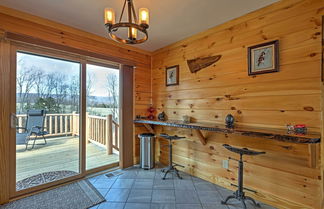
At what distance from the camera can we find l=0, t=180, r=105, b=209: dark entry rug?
2010 mm

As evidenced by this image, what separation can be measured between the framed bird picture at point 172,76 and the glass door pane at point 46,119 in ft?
5.45

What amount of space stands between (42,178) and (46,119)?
900 millimetres

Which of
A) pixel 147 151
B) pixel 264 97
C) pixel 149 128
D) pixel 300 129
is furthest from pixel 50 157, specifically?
pixel 300 129

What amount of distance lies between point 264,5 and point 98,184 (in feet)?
11.3

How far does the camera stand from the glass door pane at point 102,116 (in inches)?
119

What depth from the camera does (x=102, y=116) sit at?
11.0 ft

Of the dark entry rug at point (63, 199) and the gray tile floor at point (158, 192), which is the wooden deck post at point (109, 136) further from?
the dark entry rug at point (63, 199)

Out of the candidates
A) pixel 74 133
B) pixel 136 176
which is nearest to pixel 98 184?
pixel 136 176

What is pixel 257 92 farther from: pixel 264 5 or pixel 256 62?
pixel 264 5

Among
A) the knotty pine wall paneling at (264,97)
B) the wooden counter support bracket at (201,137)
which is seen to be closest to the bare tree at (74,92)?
the knotty pine wall paneling at (264,97)

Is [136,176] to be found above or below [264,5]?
below

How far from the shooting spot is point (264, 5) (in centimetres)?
202

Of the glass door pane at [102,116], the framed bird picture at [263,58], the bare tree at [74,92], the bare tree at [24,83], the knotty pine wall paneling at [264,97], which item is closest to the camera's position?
the knotty pine wall paneling at [264,97]

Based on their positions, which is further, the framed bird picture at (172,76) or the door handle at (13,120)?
the framed bird picture at (172,76)
